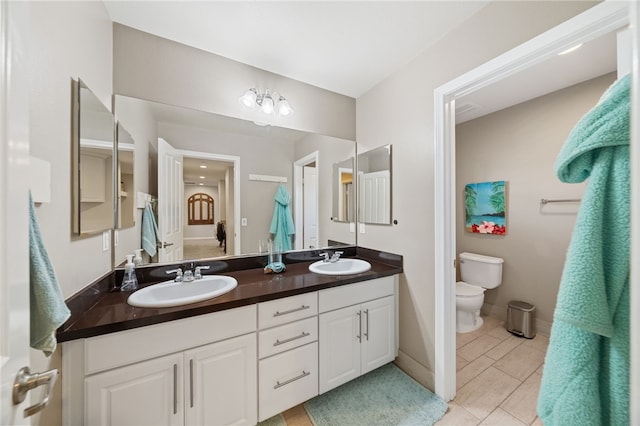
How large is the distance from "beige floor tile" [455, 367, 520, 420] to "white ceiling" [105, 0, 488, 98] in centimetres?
236

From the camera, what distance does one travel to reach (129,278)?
1.31 metres

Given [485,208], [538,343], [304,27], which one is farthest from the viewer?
[485,208]

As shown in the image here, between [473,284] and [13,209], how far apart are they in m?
3.28

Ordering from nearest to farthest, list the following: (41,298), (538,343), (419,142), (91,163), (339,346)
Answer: (41,298), (91,163), (339,346), (419,142), (538,343)

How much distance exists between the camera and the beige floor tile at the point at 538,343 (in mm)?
2062

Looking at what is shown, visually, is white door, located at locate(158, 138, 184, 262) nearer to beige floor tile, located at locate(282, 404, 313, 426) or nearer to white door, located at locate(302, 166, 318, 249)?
white door, located at locate(302, 166, 318, 249)

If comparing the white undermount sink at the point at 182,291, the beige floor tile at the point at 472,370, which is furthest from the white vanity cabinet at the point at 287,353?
the beige floor tile at the point at 472,370

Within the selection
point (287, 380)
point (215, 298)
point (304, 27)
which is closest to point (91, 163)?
point (215, 298)

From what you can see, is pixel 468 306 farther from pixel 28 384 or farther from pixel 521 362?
pixel 28 384

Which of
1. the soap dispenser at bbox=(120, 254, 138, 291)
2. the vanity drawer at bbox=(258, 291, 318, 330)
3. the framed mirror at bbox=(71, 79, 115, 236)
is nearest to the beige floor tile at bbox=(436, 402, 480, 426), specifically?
the vanity drawer at bbox=(258, 291, 318, 330)

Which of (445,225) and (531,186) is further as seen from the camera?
(531,186)

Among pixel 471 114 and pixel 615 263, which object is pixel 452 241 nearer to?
pixel 615 263

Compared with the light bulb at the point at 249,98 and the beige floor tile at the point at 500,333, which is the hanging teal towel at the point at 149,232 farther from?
the beige floor tile at the point at 500,333

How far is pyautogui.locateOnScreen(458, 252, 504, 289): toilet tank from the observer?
2.49m
